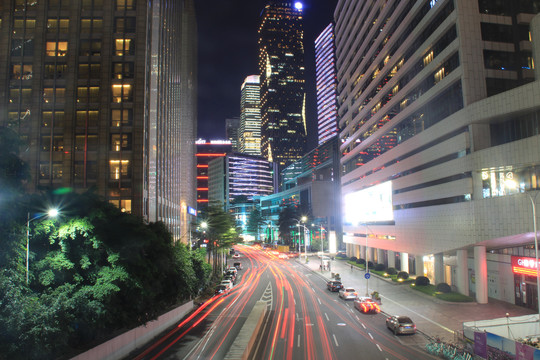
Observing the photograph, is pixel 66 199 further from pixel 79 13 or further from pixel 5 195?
pixel 79 13

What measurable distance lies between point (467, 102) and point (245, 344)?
112 ft

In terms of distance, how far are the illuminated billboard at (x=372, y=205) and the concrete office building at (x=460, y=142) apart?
0.38m

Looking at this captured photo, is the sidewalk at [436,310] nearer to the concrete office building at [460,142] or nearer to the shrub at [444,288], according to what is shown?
the shrub at [444,288]

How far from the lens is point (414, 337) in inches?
1091

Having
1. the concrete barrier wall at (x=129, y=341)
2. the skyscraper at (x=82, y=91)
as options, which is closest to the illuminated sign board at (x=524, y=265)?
the concrete barrier wall at (x=129, y=341)

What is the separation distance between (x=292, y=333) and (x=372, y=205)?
43839 millimetres

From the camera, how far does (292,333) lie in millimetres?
29328

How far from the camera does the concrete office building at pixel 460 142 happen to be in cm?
3484

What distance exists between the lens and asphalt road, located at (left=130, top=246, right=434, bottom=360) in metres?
24.5

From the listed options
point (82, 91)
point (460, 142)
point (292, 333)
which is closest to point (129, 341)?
point (292, 333)

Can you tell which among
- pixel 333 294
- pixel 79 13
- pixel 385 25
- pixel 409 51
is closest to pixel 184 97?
pixel 79 13

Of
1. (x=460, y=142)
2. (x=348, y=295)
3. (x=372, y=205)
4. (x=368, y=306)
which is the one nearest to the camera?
(x=368, y=306)

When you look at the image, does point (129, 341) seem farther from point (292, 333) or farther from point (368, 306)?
point (368, 306)

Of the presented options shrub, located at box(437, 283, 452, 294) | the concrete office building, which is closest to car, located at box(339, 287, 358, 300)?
shrub, located at box(437, 283, 452, 294)
